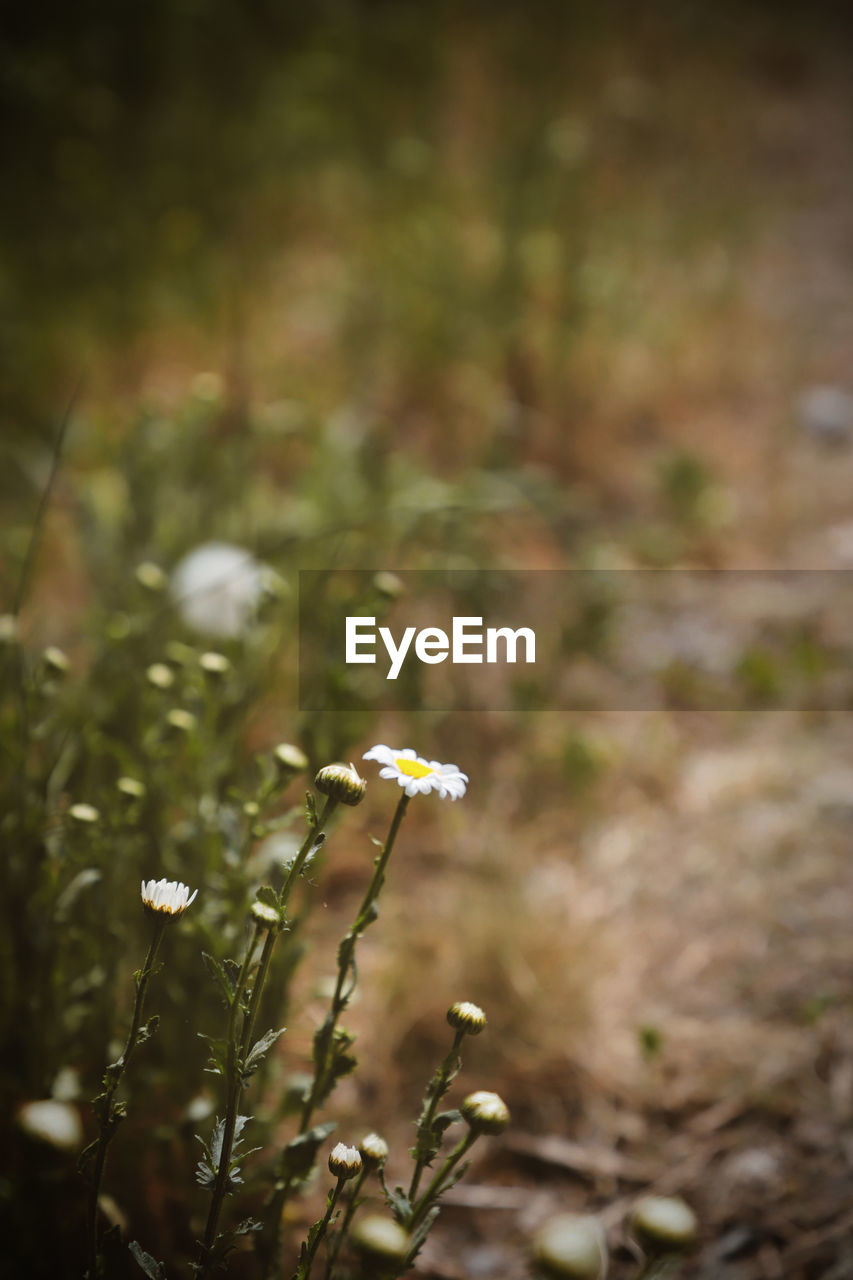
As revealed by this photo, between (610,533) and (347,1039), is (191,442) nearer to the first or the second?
(610,533)

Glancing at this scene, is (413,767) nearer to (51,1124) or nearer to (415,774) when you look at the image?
(415,774)

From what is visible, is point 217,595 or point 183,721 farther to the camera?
point 217,595

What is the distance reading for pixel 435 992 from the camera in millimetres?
896

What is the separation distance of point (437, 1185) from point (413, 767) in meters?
0.19

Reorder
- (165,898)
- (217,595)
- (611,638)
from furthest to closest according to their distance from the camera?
(611,638)
(217,595)
(165,898)

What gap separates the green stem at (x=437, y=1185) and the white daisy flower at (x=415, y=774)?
0.15 metres

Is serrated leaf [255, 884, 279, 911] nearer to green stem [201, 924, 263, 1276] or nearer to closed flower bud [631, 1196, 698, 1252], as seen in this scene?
green stem [201, 924, 263, 1276]

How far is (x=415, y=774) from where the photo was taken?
0.45 metres

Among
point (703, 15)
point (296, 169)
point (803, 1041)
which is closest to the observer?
point (803, 1041)

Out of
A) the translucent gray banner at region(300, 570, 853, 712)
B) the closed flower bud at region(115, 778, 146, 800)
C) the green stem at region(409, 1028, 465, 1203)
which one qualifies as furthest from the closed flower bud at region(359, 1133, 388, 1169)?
the translucent gray banner at region(300, 570, 853, 712)

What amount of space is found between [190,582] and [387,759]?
2.29 feet

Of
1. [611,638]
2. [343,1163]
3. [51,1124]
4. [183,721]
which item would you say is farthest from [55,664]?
[611,638]

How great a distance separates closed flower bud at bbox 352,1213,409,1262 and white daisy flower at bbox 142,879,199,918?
17cm

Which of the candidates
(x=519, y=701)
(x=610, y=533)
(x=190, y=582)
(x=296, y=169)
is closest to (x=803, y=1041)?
(x=519, y=701)
